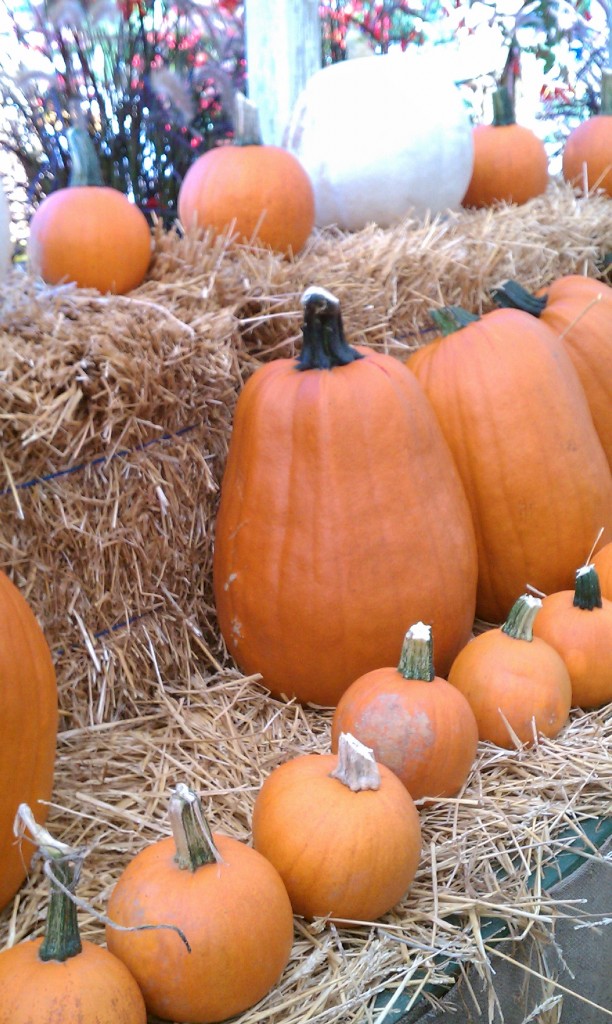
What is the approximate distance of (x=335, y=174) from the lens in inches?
100

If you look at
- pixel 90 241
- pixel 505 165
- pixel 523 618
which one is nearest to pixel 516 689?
pixel 523 618

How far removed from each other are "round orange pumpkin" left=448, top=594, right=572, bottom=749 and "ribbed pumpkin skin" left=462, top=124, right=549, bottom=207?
1.83 metres

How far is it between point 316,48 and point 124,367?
6.11 ft

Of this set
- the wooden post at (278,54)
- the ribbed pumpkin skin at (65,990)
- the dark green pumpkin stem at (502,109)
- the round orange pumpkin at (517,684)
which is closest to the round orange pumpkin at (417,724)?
the round orange pumpkin at (517,684)

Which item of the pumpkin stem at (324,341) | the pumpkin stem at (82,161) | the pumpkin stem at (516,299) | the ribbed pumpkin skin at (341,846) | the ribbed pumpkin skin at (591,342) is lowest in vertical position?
the ribbed pumpkin skin at (341,846)

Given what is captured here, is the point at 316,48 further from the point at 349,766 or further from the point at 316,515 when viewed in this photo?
the point at 349,766

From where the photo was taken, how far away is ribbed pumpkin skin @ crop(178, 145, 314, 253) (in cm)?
218

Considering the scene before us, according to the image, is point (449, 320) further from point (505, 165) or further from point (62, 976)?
point (62, 976)

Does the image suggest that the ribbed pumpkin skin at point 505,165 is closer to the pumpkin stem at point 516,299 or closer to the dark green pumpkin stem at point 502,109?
the dark green pumpkin stem at point 502,109

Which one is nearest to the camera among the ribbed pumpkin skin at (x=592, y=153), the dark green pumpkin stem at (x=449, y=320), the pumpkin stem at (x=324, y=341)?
the pumpkin stem at (x=324, y=341)

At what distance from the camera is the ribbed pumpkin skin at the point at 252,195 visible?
218 cm

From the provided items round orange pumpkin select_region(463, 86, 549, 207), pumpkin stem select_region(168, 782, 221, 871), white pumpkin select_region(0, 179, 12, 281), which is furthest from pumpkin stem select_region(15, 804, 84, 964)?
round orange pumpkin select_region(463, 86, 549, 207)

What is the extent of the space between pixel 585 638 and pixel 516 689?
0.21m

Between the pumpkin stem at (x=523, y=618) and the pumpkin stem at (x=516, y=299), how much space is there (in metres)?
0.89
